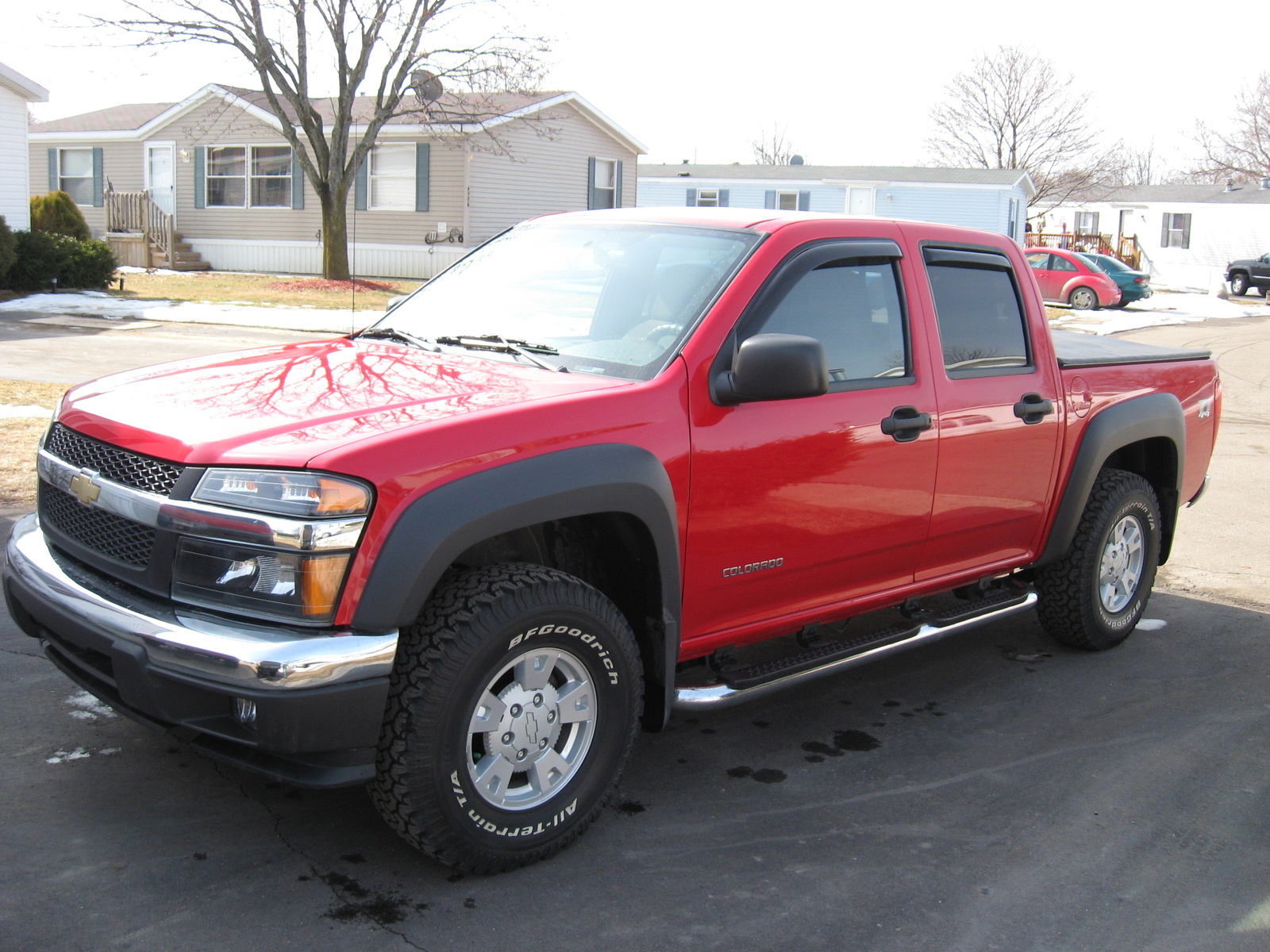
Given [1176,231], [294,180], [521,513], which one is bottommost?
[521,513]

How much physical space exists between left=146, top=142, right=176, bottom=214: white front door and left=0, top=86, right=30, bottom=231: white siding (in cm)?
785

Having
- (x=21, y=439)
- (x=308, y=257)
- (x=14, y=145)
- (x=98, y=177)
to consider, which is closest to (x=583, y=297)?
(x=21, y=439)

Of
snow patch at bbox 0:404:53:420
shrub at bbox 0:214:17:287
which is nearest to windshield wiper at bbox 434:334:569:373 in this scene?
snow patch at bbox 0:404:53:420

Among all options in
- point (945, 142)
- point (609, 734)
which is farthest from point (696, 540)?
point (945, 142)

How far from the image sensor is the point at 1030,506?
5.08 m

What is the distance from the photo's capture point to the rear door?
4609 millimetres

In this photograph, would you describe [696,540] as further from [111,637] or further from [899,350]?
[111,637]

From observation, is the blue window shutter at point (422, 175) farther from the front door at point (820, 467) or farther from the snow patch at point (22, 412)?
the front door at point (820, 467)

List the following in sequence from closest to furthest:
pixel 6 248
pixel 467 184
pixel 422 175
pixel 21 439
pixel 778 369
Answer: pixel 778 369 < pixel 21 439 < pixel 6 248 < pixel 467 184 < pixel 422 175

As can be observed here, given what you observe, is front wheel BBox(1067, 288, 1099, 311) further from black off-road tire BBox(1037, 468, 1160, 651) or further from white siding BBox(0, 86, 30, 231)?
black off-road tire BBox(1037, 468, 1160, 651)

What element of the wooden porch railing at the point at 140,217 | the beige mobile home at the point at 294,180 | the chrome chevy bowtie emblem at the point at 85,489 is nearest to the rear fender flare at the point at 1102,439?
the chrome chevy bowtie emblem at the point at 85,489

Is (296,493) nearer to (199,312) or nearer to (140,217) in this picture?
(199,312)

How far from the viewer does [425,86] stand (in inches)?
1056

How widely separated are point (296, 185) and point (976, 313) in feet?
97.2
